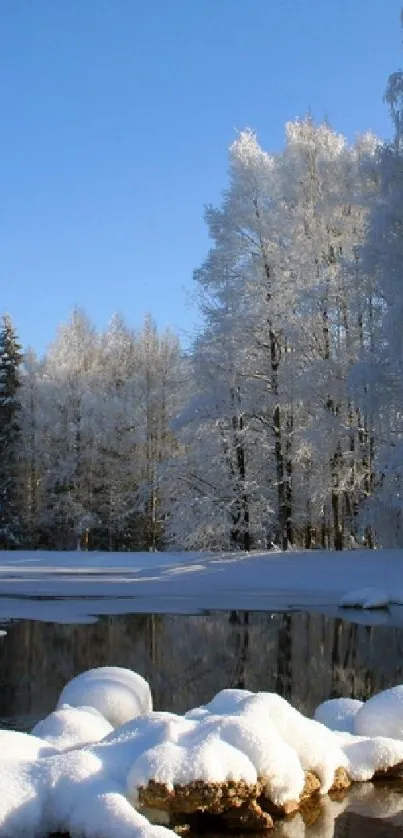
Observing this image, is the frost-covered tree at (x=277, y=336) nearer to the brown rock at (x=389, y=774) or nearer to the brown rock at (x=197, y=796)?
the brown rock at (x=389, y=774)

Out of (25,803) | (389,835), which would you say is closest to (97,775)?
(25,803)

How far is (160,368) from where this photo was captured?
4044cm

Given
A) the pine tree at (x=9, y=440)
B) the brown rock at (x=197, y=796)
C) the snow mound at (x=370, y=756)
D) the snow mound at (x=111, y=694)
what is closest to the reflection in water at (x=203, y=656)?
the snow mound at (x=111, y=694)

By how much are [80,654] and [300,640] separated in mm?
3497

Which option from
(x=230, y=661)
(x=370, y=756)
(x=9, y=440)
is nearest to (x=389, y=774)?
(x=370, y=756)

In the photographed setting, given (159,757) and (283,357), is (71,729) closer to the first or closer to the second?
(159,757)

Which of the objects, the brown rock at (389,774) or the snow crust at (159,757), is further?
the brown rock at (389,774)

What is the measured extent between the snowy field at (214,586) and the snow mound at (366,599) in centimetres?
2

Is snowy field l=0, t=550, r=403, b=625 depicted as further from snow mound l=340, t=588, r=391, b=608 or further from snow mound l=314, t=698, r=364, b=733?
snow mound l=314, t=698, r=364, b=733

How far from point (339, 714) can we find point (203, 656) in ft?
14.2

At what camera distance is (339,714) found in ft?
26.1

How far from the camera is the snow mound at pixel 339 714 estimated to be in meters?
7.83

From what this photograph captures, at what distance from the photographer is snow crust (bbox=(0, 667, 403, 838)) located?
17.5ft

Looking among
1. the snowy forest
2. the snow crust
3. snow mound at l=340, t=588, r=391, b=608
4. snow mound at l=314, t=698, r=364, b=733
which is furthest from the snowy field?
the snow crust
